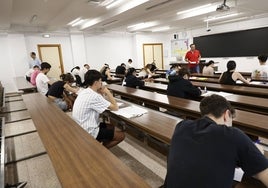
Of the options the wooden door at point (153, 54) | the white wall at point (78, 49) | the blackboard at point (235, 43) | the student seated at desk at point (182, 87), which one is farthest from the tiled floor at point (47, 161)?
the wooden door at point (153, 54)

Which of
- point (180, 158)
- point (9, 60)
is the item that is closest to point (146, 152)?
point (180, 158)

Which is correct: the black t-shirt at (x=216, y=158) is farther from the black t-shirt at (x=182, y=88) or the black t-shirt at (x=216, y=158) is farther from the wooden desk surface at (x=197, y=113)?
the black t-shirt at (x=182, y=88)

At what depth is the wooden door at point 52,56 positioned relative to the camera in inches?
369

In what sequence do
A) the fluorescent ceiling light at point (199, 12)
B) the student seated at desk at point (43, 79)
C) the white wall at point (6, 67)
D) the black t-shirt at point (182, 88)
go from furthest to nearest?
1. the white wall at point (6, 67)
2. the fluorescent ceiling light at point (199, 12)
3. the student seated at desk at point (43, 79)
4. the black t-shirt at point (182, 88)

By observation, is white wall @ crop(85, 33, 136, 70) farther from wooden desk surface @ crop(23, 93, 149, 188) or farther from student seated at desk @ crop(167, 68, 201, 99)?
wooden desk surface @ crop(23, 93, 149, 188)

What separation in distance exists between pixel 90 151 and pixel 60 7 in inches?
211

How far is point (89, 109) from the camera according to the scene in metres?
2.20

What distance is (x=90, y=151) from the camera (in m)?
1.64

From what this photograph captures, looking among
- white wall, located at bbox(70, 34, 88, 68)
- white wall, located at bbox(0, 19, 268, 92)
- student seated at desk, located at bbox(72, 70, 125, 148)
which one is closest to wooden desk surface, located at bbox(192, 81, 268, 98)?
student seated at desk, located at bbox(72, 70, 125, 148)

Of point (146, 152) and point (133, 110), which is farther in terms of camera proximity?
point (146, 152)

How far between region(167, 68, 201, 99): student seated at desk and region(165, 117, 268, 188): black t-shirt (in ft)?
7.23

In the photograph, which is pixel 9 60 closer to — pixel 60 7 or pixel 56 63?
pixel 56 63

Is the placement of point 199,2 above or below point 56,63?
above

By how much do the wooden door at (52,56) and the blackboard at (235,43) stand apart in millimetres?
7341
